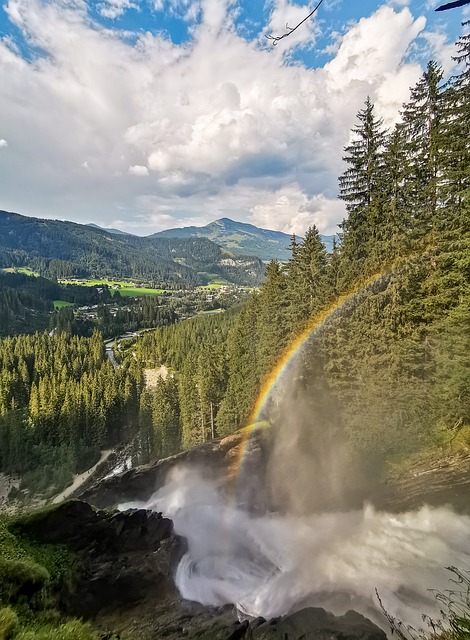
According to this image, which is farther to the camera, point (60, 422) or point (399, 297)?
point (60, 422)

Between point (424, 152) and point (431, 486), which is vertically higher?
point (424, 152)

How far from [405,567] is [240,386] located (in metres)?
22.7

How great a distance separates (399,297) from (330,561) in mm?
14419

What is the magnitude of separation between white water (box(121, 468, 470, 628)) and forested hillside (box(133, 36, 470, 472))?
3930 mm

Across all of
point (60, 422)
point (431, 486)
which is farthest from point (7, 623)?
point (60, 422)

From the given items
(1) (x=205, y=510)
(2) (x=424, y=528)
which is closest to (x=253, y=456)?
(1) (x=205, y=510)

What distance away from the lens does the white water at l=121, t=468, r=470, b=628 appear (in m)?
14.9

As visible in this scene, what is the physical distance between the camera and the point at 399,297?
713 inches

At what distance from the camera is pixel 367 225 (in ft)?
71.4

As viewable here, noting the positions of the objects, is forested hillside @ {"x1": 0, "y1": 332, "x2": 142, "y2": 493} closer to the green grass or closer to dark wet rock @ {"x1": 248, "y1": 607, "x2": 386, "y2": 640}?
the green grass

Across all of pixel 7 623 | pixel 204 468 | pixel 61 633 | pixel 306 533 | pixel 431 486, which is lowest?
pixel 204 468

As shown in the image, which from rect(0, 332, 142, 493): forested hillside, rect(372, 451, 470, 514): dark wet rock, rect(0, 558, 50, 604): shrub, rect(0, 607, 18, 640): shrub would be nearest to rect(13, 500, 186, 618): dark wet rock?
rect(0, 558, 50, 604): shrub

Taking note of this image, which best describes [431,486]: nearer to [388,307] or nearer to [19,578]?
[388,307]

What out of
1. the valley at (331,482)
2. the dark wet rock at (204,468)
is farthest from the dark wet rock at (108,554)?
the dark wet rock at (204,468)
